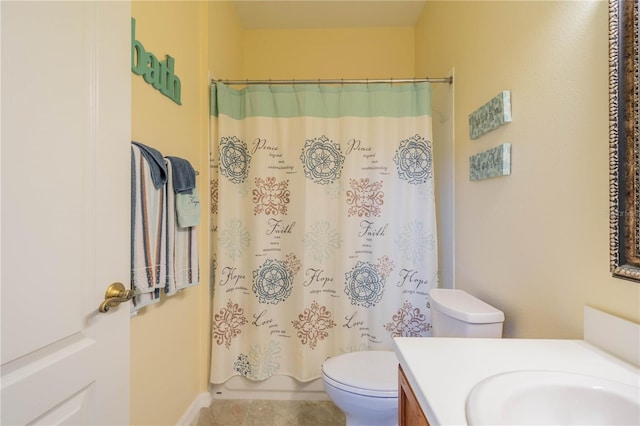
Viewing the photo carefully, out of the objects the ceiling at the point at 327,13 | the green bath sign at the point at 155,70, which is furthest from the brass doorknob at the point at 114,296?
the ceiling at the point at 327,13

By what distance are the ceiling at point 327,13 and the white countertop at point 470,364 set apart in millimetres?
2368

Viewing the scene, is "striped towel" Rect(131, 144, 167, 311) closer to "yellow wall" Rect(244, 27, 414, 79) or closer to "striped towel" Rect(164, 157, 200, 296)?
"striped towel" Rect(164, 157, 200, 296)

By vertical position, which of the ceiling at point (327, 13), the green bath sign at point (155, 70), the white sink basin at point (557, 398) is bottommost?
the white sink basin at point (557, 398)

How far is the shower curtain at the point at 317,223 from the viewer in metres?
1.74

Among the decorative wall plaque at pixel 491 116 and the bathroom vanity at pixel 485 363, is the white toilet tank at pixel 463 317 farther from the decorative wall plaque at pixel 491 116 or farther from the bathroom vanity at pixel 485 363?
the decorative wall plaque at pixel 491 116

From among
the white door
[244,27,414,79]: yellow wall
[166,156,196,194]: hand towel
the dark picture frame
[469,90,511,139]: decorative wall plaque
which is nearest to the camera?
the white door

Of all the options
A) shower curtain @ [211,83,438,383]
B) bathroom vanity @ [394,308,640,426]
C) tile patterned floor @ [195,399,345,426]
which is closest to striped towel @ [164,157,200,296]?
shower curtain @ [211,83,438,383]

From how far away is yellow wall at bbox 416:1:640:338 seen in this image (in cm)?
77

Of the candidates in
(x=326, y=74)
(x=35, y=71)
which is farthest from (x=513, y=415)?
(x=326, y=74)

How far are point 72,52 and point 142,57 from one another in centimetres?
60

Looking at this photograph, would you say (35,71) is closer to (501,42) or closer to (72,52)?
(72,52)

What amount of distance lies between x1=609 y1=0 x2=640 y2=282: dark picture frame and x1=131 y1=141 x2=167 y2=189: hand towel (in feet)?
4.66

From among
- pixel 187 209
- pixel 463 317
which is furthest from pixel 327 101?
pixel 463 317

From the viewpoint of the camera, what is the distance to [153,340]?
4.17 feet
